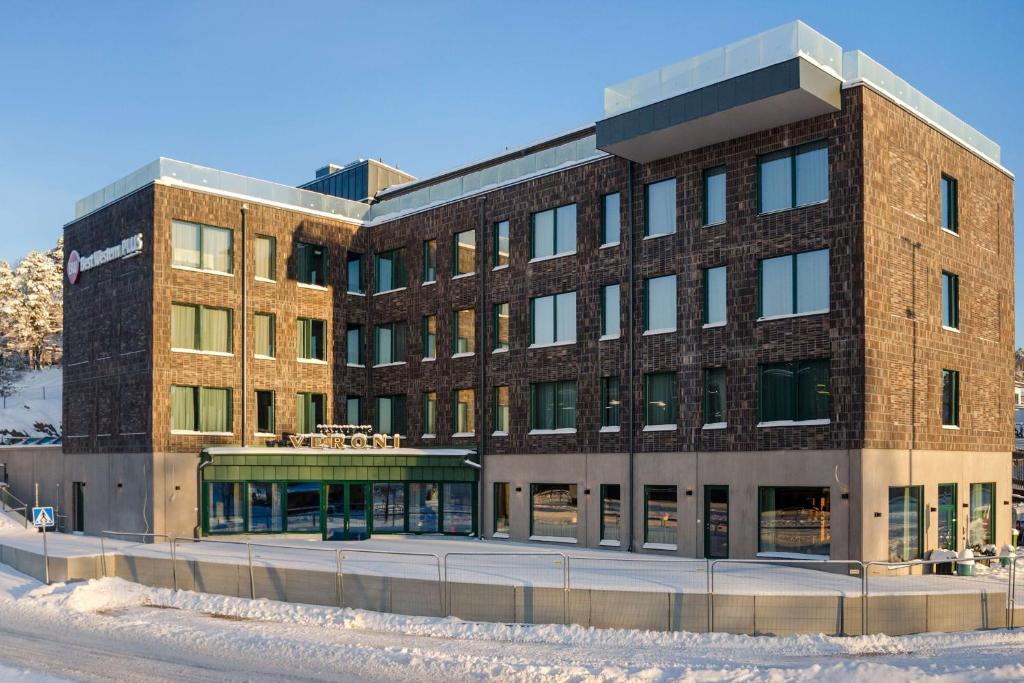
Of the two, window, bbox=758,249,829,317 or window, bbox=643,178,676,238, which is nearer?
window, bbox=758,249,829,317

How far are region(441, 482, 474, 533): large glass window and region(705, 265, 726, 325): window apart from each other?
12.6m

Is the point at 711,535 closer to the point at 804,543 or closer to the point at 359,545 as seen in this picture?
the point at 804,543

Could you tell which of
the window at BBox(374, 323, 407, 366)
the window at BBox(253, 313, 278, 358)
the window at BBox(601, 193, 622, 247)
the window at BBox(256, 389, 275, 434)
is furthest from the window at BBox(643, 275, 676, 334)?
the window at BBox(256, 389, 275, 434)

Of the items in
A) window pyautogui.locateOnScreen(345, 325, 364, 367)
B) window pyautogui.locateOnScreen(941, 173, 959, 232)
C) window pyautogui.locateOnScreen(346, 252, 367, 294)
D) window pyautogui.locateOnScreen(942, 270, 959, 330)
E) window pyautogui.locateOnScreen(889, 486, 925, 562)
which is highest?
window pyautogui.locateOnScreen(941, 173, 959, 232)

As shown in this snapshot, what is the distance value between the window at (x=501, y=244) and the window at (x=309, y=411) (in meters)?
9.50

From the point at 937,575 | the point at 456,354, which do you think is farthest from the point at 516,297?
the point at 937,575

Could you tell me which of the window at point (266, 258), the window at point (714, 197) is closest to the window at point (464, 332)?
the window at point (266, 258)

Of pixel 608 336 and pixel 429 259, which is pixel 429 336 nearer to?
pixel 429 259

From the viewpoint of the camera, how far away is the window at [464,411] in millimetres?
39375

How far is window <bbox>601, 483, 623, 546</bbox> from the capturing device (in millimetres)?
33812

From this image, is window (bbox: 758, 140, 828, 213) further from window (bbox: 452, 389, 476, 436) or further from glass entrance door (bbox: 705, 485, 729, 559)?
window (bbox: 452, 389, 476, 436)

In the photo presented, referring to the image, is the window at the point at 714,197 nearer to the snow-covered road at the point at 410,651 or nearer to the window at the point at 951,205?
the window at the point at 951,205

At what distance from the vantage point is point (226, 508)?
123ft

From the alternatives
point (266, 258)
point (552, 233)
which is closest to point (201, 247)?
point (266, 258)
